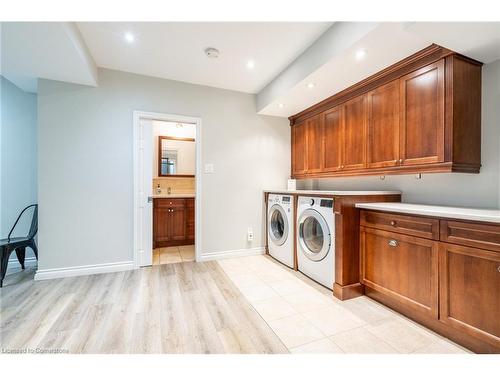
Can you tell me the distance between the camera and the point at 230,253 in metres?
3.15

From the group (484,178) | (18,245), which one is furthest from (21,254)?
(484,178)

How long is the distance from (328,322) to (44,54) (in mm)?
3275

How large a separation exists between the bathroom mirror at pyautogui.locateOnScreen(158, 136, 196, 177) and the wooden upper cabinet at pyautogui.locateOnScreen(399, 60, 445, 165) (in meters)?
3.38

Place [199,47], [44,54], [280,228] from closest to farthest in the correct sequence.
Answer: [44,54] < [199,47] < [280,228]

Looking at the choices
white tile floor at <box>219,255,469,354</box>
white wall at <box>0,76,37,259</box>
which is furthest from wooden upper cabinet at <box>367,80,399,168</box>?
white wall at <box>0,76,37,259</box>

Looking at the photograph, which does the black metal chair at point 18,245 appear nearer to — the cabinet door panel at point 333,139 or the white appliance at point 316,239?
the white appliance at point 316,239

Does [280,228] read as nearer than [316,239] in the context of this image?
No

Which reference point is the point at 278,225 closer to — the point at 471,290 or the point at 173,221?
the point at 173,221

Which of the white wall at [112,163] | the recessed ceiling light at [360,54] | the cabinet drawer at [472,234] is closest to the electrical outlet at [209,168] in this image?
the white wall at [112,163]

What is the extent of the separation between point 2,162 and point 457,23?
457cm

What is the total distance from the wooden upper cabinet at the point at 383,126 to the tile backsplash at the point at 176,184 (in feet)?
10.3

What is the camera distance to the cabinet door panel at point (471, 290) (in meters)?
1.21
